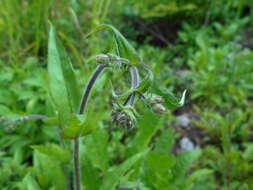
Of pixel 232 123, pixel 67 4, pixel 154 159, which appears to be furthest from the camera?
pixel 67 4

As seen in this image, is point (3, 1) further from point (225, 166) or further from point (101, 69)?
point (225, 166)

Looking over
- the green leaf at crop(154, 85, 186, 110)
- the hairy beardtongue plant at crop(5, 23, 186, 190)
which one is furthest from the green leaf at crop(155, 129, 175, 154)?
the green leaf at crop(154, 85, 186, 110)

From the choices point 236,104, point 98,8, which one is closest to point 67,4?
point 98,8

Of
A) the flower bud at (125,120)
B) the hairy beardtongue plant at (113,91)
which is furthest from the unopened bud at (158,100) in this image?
the flower bud at (125,120)

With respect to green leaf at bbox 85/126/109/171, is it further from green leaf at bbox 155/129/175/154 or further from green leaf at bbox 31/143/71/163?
green leaf at bbox 155/129/175/154

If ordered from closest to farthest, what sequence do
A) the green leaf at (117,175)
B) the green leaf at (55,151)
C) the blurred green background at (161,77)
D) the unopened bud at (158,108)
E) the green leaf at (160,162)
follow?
1. the unopened bud at (158,108)
2. the green leaf at (117,175)
3. the green leaf at (55,151)
4. the green leaf at (160,162)
5. the blurred green background at (161,77)

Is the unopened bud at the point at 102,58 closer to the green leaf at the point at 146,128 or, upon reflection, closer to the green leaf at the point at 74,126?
the green leaf at the point at 74,126
